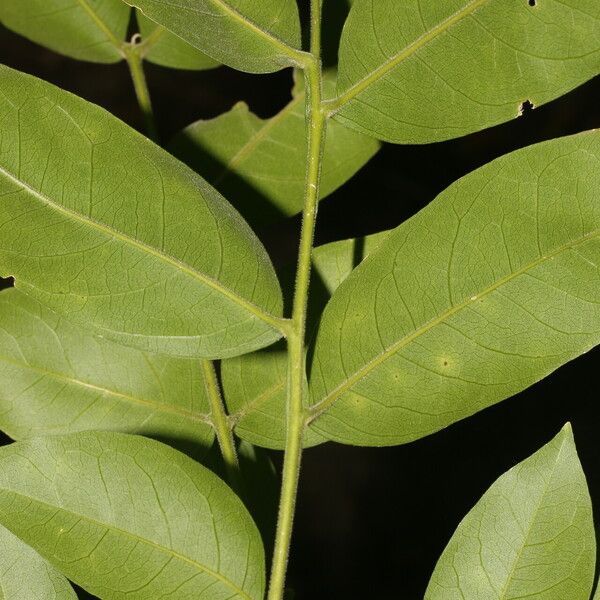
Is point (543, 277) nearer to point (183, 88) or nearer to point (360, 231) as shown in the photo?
point (360, 231)

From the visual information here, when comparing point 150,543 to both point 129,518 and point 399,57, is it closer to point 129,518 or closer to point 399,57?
point 129,518

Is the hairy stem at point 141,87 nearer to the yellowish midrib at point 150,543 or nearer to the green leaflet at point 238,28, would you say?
the green leaflet at point 238,28

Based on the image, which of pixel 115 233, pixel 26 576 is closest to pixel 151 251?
pixel 115 233

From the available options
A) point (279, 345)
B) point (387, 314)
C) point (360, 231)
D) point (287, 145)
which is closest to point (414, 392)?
point (387, 314)

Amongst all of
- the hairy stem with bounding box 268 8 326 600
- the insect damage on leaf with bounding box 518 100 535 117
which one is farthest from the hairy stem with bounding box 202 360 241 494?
the insect damage on leaf with bounding box 518 100 535 117

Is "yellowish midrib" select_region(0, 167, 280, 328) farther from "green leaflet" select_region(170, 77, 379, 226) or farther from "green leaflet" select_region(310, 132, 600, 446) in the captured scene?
"green leaflet" select_region(170, 77, 379, 226)

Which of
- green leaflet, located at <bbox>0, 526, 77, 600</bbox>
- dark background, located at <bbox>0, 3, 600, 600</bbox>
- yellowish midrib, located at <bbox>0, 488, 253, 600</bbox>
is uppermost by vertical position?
dark background, located at <bbox>0, 3, 600, 600</bbox>
